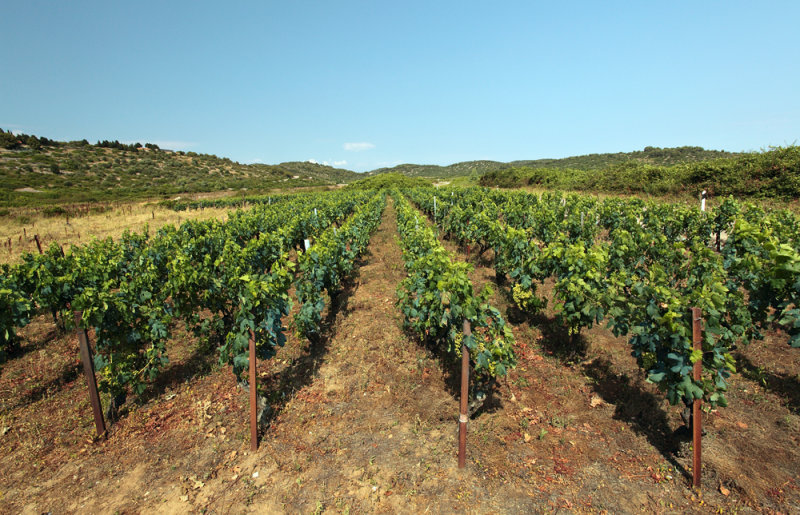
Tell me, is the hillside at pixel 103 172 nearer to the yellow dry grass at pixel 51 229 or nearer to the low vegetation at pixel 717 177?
the yellow dry grass at pixel 51 229

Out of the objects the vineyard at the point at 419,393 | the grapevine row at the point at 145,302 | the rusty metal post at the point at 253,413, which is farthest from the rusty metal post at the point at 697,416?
the grapevine row at the point at 145,302

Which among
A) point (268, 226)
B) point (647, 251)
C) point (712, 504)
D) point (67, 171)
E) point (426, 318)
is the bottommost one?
point (712, 504)

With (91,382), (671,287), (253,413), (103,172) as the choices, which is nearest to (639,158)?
(671,287)

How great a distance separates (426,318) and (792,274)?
4.66 metres

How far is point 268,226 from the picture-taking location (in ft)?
42.3

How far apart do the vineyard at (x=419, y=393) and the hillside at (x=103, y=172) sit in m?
41.8

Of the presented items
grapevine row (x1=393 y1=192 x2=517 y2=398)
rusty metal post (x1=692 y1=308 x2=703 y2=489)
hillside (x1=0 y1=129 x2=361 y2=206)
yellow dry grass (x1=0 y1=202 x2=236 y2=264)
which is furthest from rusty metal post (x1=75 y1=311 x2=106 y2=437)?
hillside (x1=0 y1=129 x2=361 y2=206)

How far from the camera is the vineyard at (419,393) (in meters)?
3.49

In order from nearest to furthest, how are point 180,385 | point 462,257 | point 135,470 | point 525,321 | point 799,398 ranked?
point 135,470 < point 799,398 < point 180,385 < point 525,321 < point 462,257

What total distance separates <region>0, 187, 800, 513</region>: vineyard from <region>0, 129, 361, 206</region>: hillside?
41.8 meters

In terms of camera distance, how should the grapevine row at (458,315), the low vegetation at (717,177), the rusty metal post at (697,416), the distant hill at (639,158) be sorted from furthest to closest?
the distant hill at (639,158) < the low vegetation at (717,177) < the grapevine row at (458,315) < the rusty metal post at (697,416)

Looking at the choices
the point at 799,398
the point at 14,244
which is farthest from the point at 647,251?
the point at 14,244

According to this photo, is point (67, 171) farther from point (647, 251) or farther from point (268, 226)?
point (647, 251)

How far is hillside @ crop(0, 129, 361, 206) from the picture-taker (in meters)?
40.9
